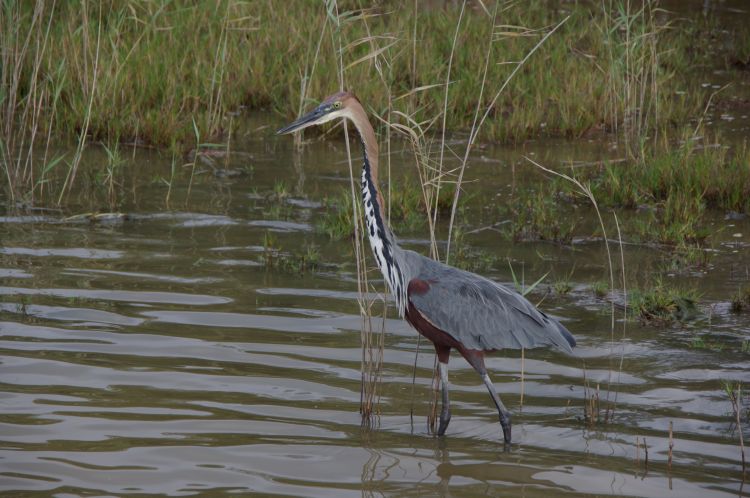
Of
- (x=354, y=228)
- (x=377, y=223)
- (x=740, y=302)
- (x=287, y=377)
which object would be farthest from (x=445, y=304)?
(x=354, y=228)

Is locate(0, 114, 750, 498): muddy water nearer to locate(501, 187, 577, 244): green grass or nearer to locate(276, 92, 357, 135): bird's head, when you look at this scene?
locate(501, 187, 577, 244): green grass

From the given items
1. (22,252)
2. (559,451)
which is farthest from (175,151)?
(559,451)

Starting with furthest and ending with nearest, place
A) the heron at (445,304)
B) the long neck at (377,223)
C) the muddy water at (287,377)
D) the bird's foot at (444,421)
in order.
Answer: the long neck at (377,223)
the heron at (445,304)
the bird's foot at (444,421)
the muddy water at (287,377)

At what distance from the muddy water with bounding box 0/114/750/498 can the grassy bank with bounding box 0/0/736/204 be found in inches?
57.2

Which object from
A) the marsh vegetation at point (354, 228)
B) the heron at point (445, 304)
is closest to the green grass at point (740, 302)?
the marsh vegetation at point (354, 228)

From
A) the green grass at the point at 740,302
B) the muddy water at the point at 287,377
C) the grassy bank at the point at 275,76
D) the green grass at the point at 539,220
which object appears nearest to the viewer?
the muddy water at the point at 287,377

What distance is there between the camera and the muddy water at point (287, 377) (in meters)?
4.40

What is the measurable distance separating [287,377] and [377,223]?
913 millimetres

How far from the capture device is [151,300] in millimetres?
6285

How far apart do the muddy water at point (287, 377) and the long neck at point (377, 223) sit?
59cm

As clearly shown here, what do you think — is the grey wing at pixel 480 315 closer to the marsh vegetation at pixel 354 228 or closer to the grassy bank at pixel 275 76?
the marsh vegetation at pixel 354 228

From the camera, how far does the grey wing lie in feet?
16.3

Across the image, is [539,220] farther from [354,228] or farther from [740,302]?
[740,302]

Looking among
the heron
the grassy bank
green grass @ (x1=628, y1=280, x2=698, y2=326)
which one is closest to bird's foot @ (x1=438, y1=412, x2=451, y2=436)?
the heron
